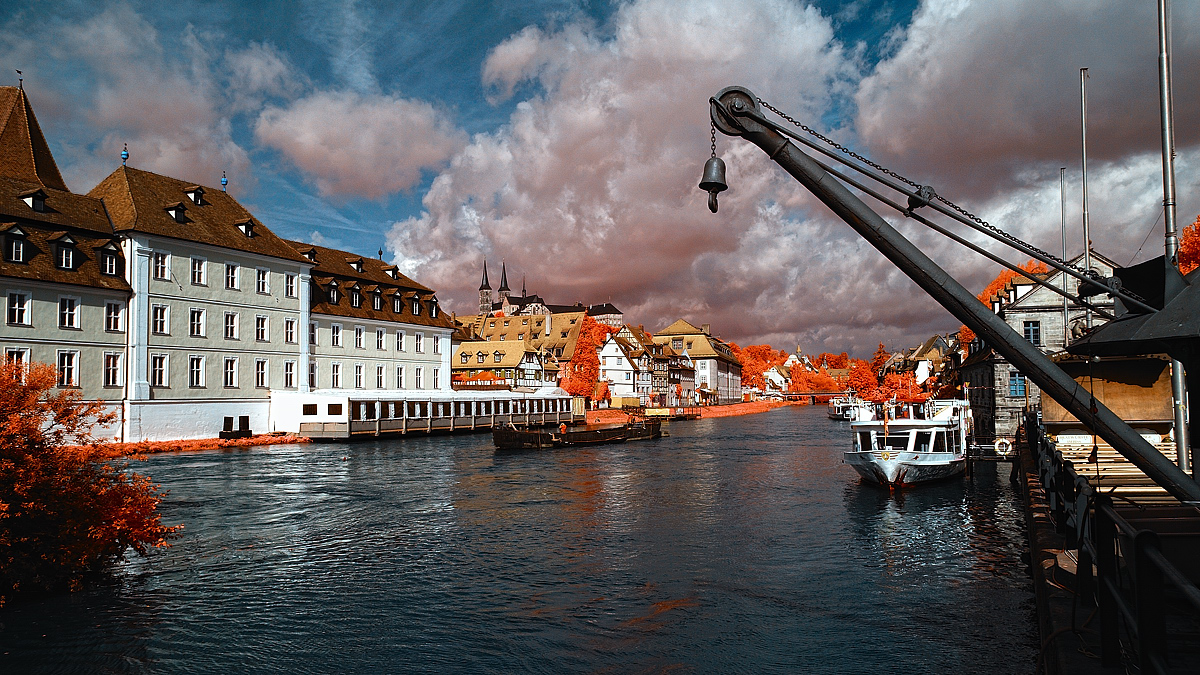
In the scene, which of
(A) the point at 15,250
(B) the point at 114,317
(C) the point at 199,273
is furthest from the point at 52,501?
(C) the point at 199,273

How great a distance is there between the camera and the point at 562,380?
11606 centimetres

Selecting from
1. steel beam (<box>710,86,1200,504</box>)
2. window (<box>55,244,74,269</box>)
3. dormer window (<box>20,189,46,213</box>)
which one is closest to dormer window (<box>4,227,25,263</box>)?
window (<box>55,244,74,269</box>)

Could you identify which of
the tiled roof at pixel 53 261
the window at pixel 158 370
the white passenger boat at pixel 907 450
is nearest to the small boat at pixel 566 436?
the window at pixel 158 370

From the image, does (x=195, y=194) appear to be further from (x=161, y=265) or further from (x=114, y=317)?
(x=114, y=317)

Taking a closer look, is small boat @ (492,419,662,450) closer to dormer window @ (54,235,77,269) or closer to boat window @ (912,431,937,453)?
boat window @ (912,431,937,453)

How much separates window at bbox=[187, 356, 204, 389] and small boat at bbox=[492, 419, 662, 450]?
20986mm

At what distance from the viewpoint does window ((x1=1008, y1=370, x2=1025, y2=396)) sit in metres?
56.4

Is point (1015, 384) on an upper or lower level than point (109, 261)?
lower

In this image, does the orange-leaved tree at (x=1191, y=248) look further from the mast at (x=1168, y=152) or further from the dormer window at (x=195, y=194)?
the dormer window at (x=195, y=194)

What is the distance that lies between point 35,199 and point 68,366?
35.3ft

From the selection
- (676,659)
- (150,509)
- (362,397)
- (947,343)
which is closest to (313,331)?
(362,397)

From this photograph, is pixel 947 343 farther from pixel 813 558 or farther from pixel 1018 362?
pixel 1018 362

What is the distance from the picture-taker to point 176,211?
55.7 meters

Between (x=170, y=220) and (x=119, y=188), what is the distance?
4.24 meters
